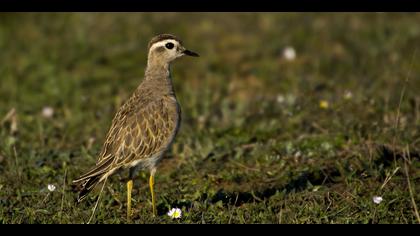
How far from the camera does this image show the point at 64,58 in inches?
530

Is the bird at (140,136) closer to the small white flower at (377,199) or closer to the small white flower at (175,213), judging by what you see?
the small white flower at (175,213)

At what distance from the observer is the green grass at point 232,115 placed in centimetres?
782

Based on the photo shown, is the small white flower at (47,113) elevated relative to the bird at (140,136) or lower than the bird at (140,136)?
lower

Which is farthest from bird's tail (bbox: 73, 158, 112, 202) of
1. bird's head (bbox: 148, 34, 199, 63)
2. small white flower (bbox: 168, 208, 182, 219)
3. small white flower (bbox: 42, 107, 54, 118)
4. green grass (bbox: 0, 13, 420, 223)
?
small white flower (bbox: 42, 107, 54, 118)

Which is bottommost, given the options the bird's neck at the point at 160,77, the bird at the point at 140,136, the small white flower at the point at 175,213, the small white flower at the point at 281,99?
the small white flower at the point at 175,213

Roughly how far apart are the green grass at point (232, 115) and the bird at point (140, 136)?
0.35 m

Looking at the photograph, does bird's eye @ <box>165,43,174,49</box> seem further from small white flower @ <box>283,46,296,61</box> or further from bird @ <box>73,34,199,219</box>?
small white flower @ <box>283,46,296,61</box>

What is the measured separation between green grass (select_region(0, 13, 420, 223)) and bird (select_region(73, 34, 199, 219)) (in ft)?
1.14

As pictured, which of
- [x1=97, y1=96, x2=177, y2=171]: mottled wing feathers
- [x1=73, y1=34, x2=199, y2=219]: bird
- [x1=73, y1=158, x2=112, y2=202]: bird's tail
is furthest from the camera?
[x1=97, y1=96, x2=177, y2=171]: mottled wing feathers

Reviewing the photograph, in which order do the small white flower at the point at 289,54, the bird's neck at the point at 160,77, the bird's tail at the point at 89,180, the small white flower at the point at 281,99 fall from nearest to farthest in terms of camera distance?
the bird's tail at the point at 89,180 < the bird's neck at the point at 160,77 < the small white flower at the point at 281,99 < the small white flower at the point at 289,54

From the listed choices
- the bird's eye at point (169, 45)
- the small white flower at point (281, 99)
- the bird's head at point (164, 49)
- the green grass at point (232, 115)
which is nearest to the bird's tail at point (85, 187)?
the green grass at point (232, 115)

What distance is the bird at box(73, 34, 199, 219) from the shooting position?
7654 mm
